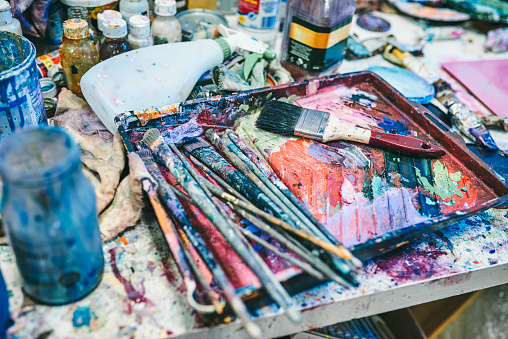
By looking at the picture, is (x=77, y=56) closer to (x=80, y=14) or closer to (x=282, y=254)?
(x=80, y=14)

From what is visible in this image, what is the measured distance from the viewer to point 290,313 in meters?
0.55

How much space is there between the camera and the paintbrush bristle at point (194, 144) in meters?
0.87

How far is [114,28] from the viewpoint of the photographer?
986mm

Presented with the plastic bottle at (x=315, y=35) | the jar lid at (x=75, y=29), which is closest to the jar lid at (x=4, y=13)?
the jar lid at (x=75, y=29)

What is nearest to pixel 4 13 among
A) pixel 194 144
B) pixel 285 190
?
pixel 194 144

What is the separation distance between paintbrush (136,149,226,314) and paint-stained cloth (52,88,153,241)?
0.13 ft

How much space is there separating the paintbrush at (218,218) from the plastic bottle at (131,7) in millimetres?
488

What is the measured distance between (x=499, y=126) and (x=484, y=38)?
0.70 metres

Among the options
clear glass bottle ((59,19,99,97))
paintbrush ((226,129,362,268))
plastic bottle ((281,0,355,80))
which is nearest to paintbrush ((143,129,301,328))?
paintbrush ((226,129,362,268))

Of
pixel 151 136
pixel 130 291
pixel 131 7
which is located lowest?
pixel 130 291

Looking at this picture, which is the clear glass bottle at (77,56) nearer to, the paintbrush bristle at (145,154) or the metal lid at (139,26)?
the metal lid at (139,26)

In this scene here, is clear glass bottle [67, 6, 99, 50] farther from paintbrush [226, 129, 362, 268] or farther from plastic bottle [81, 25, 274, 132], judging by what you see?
paintbrush [226, 129, 362, 268]

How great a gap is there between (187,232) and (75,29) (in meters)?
0.59

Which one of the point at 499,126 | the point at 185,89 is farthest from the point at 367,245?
the point at 499,126
